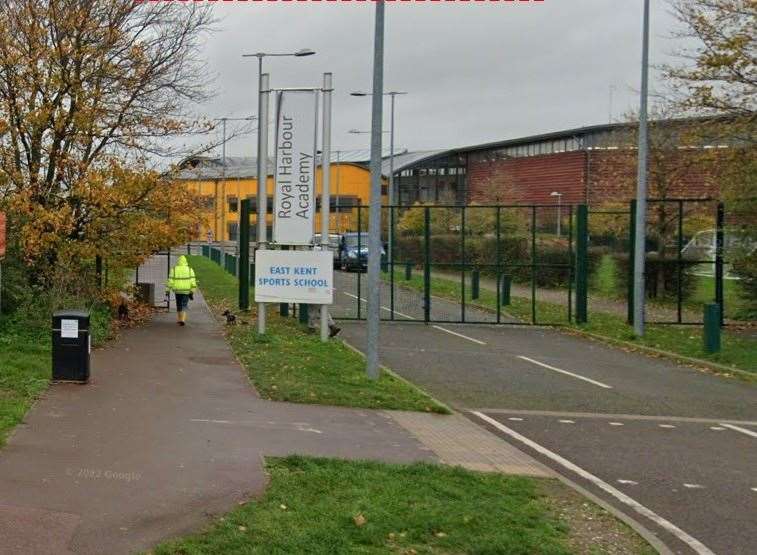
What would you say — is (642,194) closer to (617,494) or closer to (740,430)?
(740,430)

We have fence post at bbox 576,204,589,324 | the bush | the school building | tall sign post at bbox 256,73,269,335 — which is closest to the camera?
tall sign post at bbox 256,73,269,335

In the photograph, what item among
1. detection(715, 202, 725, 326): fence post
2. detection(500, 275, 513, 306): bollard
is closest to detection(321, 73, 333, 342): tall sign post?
detection(715, 202, 725, 326): fence post

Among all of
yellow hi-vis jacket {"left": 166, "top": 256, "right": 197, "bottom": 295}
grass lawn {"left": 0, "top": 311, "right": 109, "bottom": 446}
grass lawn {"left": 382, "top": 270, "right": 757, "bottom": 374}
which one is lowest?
grass lawn {"left": 382, "top": 270, "right": 757, "bottom": 374}

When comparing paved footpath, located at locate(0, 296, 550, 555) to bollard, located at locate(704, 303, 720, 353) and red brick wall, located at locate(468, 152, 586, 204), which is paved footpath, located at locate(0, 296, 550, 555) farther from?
red brick wall, located at locate(468, 152, 586, 204)

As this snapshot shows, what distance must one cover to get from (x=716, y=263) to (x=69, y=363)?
620 inches

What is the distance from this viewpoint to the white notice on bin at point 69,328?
1020 centimetres

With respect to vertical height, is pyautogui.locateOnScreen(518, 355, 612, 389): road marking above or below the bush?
below

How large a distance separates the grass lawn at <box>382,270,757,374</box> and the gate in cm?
9

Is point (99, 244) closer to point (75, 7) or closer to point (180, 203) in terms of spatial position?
point (180, 203)

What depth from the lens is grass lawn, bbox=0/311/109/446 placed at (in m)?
8.37

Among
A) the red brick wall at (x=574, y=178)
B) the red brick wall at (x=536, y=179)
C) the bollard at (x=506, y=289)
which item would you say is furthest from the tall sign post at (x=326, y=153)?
the red brick wall at (x=536, y=179)

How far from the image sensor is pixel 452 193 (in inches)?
2904

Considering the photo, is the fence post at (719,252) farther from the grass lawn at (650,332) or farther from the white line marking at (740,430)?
the white line marking at (740,430)

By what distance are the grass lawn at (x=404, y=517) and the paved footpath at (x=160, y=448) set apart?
11.6 inches
